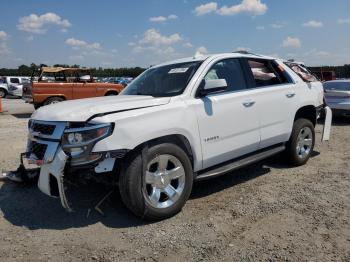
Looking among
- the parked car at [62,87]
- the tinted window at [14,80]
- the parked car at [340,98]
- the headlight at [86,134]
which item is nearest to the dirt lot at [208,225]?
the headlight at [86,134]

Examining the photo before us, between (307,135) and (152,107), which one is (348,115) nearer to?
(307,135)

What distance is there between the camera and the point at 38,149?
13.8 feet

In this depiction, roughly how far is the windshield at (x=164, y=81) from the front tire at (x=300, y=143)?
213 cm

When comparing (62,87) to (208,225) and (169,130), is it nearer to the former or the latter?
(169,130)

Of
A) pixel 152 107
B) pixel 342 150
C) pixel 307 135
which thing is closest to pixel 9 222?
pixel 152 107

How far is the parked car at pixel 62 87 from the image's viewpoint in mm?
14781

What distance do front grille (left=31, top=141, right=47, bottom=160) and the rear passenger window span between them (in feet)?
9.99

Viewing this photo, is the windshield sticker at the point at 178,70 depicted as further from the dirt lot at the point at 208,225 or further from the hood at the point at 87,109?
the dirt lot at the point at 208,225

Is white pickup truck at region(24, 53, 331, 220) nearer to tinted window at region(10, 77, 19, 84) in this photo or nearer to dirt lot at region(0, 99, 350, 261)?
dirt lot at region(0, 99, 350, 261)

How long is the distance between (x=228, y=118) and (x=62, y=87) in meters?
11.7

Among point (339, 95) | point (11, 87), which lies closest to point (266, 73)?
point (339, 95)

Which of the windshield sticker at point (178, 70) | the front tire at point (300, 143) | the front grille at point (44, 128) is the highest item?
the windshield sticker at point (178, 70)

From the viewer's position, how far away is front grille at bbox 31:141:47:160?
4.09 meters

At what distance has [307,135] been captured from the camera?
6.43 m
